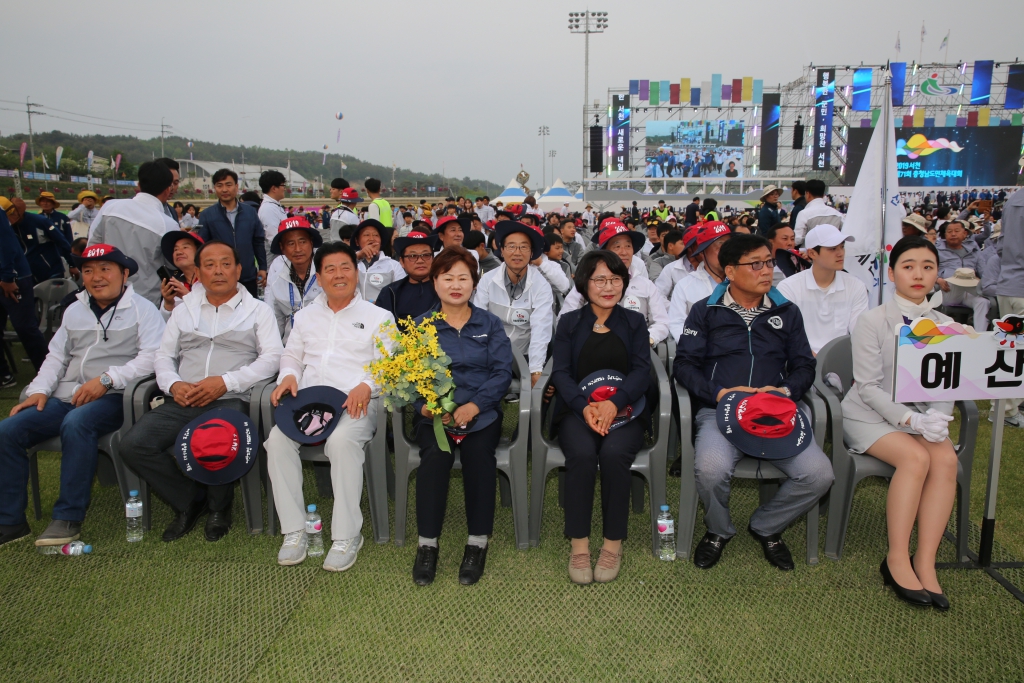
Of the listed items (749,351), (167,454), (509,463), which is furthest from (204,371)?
(749,351)

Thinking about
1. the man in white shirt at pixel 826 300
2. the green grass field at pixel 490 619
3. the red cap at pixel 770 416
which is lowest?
the green grass field at pixel 490 619

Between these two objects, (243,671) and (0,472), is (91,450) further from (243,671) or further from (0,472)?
(243,671)

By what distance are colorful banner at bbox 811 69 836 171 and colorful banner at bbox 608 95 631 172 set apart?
12218mm

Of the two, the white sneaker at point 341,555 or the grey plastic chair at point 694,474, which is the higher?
the grey plastic chair at point 694,474

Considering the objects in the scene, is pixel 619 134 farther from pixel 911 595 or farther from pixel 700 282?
pixel 911 595

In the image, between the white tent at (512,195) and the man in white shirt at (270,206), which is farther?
the white tent at (512,195)

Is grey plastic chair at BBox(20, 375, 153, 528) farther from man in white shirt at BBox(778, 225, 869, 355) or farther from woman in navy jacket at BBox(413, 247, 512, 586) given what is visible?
man in white shirt at BBox(778, 225, 869, 355)

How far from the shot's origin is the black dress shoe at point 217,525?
3.22 meters

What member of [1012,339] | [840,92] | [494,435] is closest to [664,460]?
[494,435]

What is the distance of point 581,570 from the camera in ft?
9.34

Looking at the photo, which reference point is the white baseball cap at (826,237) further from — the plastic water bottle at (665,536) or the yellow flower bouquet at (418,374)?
the yellow flower bouquet at (418,374)

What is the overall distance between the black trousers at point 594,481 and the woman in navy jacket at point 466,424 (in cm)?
39

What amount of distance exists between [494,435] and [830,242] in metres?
2.38

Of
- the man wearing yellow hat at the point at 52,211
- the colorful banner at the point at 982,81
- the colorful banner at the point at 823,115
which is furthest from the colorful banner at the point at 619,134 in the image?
the man wearing yellow hat at the point at 52,211
